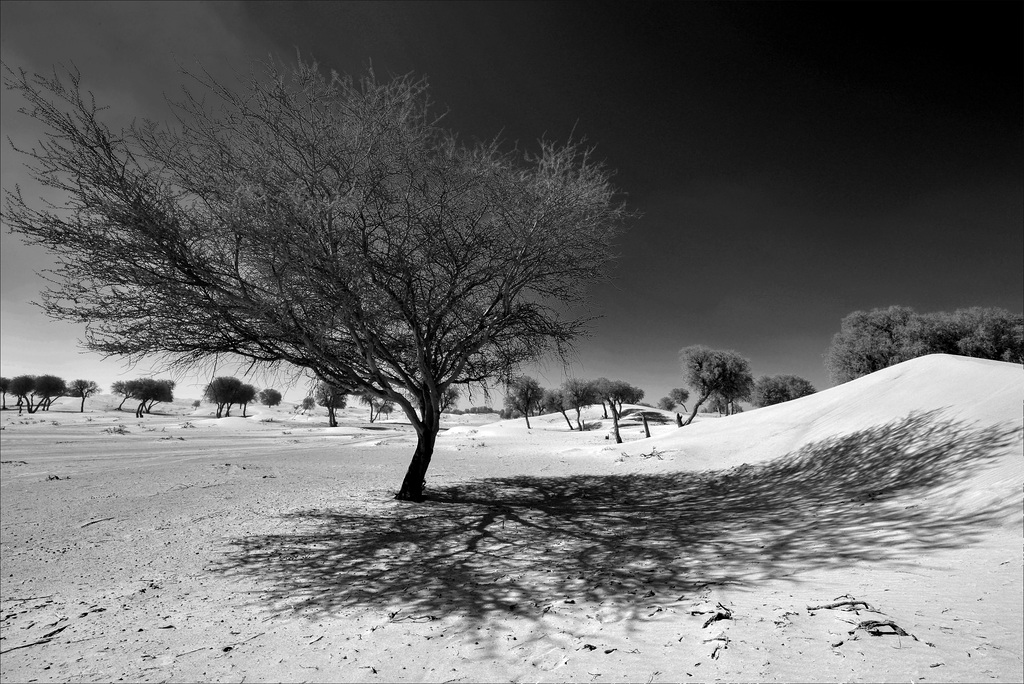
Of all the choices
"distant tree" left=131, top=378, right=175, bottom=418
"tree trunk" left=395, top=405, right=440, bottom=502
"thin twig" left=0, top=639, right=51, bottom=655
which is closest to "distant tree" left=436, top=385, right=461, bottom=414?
"tree trunk" left=395, top=405, right=440, bottom=502

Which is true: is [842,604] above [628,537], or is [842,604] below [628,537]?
above

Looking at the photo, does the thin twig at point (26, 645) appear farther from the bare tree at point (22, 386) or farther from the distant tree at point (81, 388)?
the distant tree at point (81, 388)

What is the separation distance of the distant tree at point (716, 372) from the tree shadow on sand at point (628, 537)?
1231 inches

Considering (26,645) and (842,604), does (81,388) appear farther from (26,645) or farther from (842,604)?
(842,604)

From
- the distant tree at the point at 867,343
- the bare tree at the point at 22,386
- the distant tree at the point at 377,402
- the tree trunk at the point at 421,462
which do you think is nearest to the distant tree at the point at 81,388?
the bare tree at the point at 22,386

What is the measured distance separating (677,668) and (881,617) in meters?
1.52

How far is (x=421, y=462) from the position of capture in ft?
31.7

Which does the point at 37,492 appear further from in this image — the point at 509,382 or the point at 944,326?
the point at 944,326


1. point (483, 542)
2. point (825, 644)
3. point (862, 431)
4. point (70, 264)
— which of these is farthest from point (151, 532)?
point (862, 431)

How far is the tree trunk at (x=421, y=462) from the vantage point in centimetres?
949

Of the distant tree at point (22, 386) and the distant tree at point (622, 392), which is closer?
the distant tree at point (622, 392)

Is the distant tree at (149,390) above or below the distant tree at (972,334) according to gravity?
below

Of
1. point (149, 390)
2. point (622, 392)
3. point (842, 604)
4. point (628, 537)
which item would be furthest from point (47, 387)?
point (842, 604)

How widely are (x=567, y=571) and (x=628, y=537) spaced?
1.87 m
